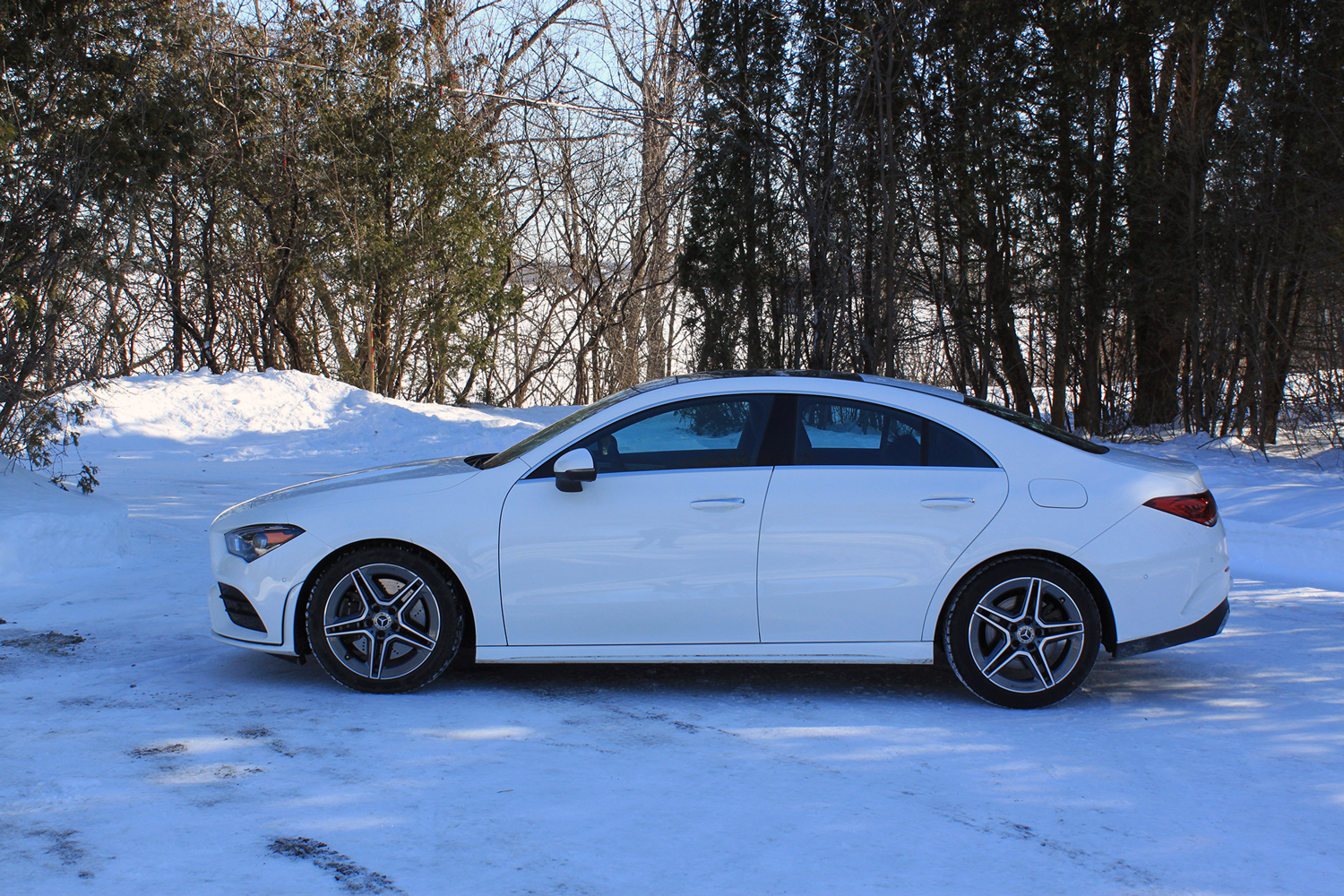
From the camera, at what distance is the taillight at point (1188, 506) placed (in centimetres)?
492

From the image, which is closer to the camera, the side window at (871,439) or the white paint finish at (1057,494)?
the white paint finish at (1057,494)

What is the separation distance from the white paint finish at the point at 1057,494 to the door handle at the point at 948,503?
0.30 metres

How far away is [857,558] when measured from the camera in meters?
4.86

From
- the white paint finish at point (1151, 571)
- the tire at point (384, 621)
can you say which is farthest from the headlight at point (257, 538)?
the white paint finish at point (1151, 571)

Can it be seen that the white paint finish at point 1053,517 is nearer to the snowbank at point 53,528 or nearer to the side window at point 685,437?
the side window at point 685,437

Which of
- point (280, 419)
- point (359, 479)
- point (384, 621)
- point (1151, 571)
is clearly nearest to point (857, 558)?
point (1151, 571)

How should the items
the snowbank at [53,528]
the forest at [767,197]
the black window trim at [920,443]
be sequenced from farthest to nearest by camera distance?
the forest at [767,197] → the snowbank at [53,528] → the black window trim at [920,443]

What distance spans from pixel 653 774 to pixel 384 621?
5.45 feet

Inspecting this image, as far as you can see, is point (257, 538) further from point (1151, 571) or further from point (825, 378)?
point (1151, 571)

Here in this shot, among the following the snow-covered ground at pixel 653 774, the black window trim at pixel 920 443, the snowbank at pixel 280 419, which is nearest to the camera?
the snow-covered ground at pixel 653 774

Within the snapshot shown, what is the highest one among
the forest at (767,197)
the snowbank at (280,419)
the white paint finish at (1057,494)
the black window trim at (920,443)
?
the forest at (767,197)

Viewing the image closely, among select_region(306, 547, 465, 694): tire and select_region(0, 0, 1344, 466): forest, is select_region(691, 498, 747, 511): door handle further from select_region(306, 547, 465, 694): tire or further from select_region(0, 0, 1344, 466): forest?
select_region(0, 0, 1344, 466): forest

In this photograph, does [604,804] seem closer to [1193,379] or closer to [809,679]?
[809,679]

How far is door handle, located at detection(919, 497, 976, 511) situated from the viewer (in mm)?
4875
